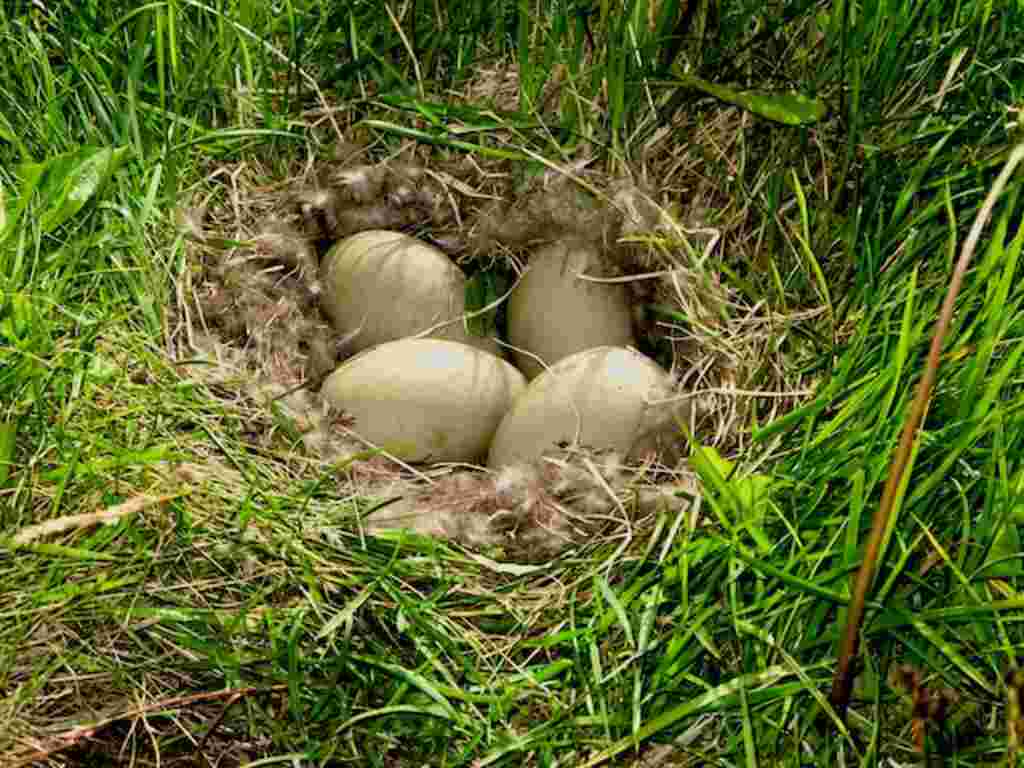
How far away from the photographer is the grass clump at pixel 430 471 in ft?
5.19

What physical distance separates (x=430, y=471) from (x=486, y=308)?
267mm

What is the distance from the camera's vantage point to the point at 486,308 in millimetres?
2180

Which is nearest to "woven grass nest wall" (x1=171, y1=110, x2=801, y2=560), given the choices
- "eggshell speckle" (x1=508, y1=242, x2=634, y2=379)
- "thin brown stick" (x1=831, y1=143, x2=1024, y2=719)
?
A: "eggshell speckle" (x1=508, y1=242, x2=634, y2=379)

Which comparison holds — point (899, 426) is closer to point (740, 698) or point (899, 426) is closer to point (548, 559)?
point (740, 698)

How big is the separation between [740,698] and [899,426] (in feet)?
1.21

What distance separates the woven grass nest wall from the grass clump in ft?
0.05

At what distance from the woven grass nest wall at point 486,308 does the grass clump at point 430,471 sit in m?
0.01

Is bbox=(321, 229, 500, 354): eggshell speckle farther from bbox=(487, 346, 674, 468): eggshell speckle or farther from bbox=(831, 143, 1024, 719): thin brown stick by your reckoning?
bbox=(831, 143, 1024, 719): thin brown stick

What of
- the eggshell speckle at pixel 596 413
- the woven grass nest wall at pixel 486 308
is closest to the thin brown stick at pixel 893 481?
the woven grass nest wall at pixel 486 308

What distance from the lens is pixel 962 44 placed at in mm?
2104

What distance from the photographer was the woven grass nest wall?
192cm

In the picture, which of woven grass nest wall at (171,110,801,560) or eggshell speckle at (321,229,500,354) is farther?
eggshell speckle at (321,229,500,354)

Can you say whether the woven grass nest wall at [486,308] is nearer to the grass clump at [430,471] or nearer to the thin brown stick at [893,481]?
the grass clump at [430,471]

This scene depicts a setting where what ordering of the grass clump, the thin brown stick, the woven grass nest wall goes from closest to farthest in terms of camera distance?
1. the thin brown stick
2. the grass clump
3. the woven grass nest wall
